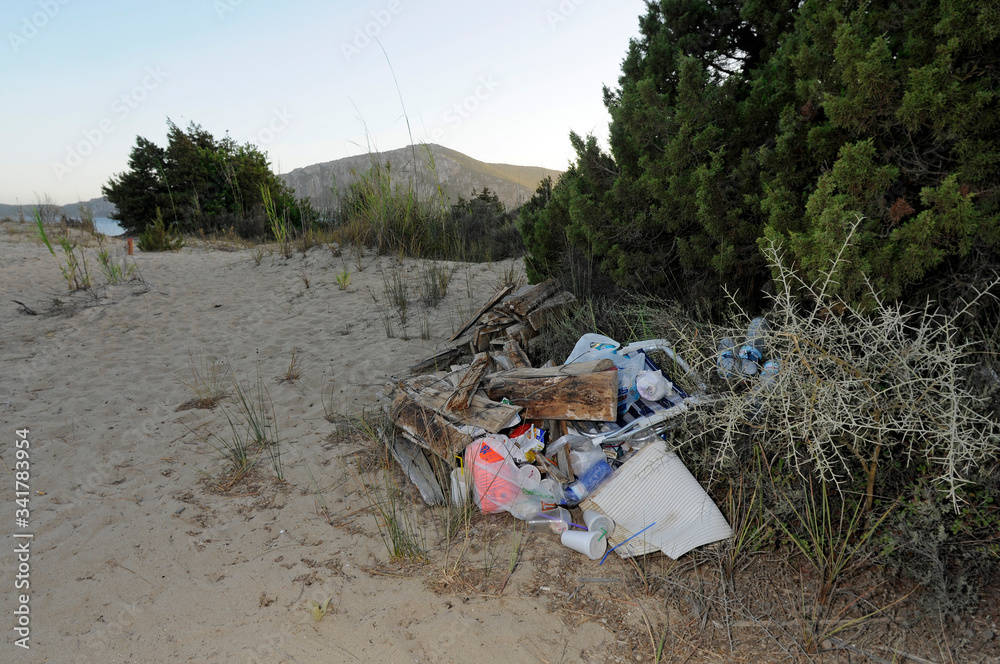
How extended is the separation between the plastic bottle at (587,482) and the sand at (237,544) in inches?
10.8

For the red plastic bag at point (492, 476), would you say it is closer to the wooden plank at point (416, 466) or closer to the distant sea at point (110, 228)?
the wooden plank at point (416, 466)

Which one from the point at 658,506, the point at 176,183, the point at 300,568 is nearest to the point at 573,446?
the point at 658,506

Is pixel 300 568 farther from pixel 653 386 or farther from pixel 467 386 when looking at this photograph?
pixel 653 386

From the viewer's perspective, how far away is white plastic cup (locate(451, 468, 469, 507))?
8.63 ft

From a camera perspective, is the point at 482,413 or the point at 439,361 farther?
the point at 439,361

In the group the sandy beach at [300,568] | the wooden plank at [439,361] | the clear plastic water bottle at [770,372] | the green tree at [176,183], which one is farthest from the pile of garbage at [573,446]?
the green tree at [176,183]

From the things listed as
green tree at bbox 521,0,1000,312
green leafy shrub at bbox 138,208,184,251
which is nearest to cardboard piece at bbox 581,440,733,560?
green tree at bbox 521,0,1000,312

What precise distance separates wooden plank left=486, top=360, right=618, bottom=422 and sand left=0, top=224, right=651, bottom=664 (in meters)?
0.67

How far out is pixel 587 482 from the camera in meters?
2.63

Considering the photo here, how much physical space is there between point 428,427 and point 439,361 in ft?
3.99

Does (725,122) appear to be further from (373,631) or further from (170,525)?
(170,525)

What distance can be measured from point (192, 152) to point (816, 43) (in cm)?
1766

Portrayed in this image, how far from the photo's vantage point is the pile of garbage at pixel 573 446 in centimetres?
234

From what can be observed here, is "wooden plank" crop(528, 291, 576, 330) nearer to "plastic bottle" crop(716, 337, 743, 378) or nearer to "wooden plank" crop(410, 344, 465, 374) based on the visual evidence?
"wooden plank" crop(410, 344, 465, 374)
